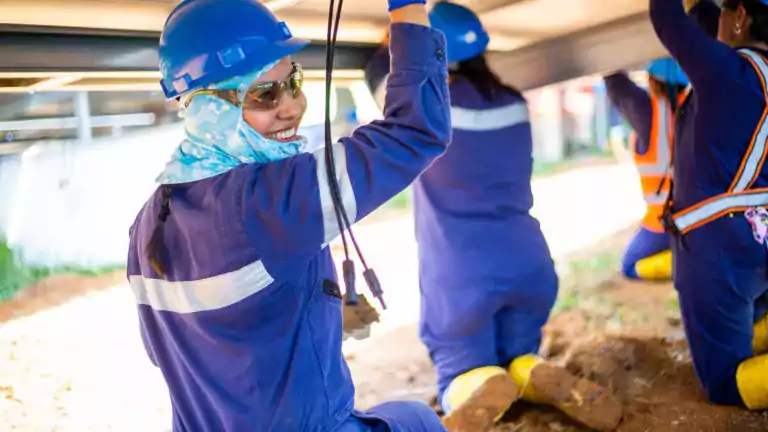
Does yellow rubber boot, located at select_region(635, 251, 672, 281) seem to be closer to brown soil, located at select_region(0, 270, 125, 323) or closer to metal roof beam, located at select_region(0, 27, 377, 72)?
metal roof beam, located at select_region(0, 27, 377, 72)

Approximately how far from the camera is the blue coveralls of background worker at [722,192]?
8.41 feet

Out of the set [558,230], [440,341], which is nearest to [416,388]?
[440,341]

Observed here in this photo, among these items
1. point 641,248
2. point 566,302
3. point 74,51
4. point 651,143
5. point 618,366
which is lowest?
point 566,302

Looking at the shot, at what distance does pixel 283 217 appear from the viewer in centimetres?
135

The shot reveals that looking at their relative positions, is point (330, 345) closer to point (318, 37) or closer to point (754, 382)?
point (754, 382)

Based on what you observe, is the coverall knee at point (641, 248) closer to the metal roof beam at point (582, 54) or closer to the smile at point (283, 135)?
the metal roof beam at point (582, 54)

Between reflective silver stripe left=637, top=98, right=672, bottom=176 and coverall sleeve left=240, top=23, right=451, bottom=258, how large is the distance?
353cm

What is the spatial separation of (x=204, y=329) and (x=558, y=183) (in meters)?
11.7

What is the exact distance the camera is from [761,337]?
122 inches

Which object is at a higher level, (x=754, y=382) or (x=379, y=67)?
(x=379, y=67)

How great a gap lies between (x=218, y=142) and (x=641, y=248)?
4.54 meters

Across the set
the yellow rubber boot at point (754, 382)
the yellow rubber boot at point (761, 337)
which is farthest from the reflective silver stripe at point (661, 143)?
the yellow rubber boot at point (754, 382)

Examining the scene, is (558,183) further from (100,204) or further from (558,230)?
(100,204)

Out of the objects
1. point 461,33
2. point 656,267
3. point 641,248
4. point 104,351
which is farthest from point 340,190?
point 641,248
